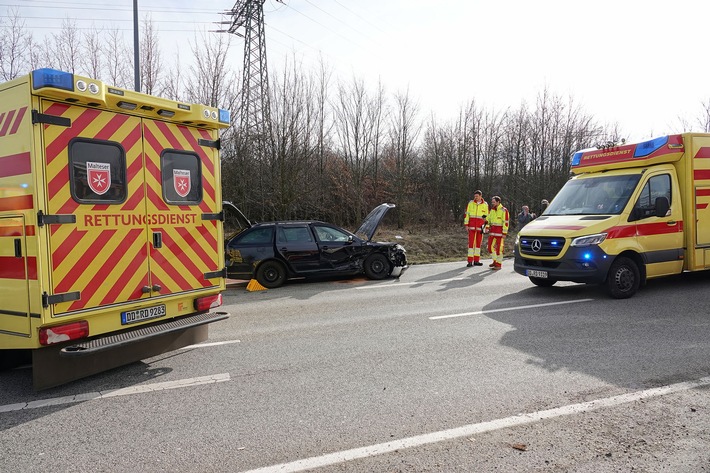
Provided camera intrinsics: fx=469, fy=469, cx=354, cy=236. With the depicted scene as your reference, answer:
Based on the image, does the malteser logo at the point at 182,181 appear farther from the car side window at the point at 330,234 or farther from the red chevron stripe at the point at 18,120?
the car side window at the point at 330,234

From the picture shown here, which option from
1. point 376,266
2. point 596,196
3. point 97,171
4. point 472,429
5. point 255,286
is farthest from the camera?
point 376,266

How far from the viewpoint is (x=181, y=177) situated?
564cm

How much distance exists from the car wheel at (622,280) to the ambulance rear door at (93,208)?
7.55 m

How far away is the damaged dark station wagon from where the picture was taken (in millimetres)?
10852

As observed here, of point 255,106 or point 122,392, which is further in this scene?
point 255,106

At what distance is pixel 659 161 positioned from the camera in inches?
347

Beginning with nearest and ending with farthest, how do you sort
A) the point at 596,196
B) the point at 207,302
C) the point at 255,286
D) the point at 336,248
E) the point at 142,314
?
the point at 142,314 < the point at 207,302 < the point at 596,196 < the point at 255,286 < the point at 336,248

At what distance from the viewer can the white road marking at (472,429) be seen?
125 inches

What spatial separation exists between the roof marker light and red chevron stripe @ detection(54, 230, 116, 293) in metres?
8.97

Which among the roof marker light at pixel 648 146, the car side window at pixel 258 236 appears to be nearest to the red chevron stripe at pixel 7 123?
the car side window at pixel 258 236

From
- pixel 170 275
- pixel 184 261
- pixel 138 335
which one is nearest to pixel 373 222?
pixel 184 261

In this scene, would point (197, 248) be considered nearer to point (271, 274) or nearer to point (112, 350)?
point (112, 350)

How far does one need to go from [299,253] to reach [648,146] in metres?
7.49

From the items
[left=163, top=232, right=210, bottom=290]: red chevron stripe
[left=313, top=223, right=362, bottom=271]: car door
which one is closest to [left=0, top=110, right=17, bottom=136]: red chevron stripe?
[left=163, top=232, right=210, bottom=290]: red chevron stripe
